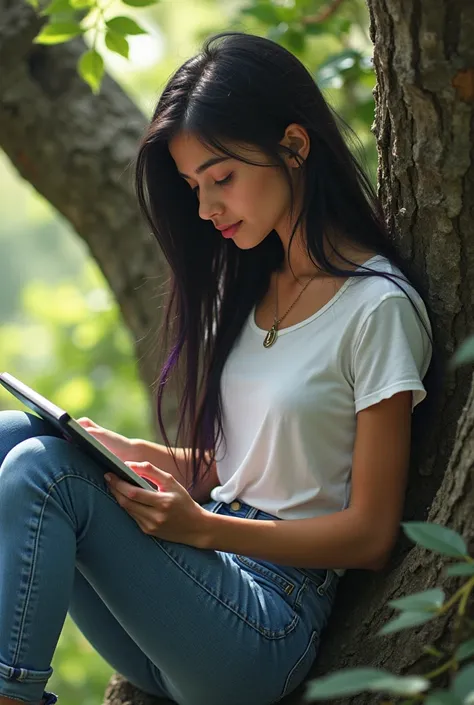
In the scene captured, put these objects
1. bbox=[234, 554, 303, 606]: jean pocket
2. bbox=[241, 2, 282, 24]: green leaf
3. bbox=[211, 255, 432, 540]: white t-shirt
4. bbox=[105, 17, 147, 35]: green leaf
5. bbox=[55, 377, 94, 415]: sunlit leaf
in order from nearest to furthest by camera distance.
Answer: bbox=[211, 255, 432, 540]: white t-shirt → bbox=[234, 554, 303, 606]: jean pocket → bbox=[105, 17, 147, 35]: green leaf → bbox=[241, 2, 282, 24]: green leaf → bbox=[55, 377, 94, 415]: sunlit leaf

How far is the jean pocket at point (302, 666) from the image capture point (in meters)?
1.75

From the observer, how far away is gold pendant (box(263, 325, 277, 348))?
1919mm

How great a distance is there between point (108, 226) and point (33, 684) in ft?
5.15

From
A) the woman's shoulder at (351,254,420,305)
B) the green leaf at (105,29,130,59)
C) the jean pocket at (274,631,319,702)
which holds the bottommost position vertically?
the jean pocket at (274,631,319,702)

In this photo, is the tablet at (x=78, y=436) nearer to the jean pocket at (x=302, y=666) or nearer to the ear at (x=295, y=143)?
the jean pocket at (x=302, y=666)

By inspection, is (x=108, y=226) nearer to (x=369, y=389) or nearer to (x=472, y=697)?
(x=369, y=389)

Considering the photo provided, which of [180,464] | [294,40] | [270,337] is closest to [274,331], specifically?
[270,337]

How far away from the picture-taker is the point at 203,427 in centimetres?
202

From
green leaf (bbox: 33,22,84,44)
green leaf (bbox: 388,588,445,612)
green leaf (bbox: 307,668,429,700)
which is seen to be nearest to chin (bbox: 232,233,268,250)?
green leaf (bbox: 33,22,84,44)

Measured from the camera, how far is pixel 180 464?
217cm

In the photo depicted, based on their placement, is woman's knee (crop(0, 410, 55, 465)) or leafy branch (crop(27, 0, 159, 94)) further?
leafy branch (crop(27, 0, 159, 94))

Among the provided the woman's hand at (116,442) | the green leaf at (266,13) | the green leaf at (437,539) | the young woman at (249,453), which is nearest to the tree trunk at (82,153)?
the green leaf at (266,13)

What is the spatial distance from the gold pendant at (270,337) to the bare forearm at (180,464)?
316 millimetres

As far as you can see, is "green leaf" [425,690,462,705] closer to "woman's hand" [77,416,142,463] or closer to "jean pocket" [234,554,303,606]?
"jean pocket" [234,554,303,606]
